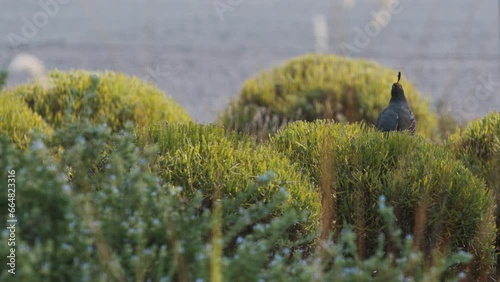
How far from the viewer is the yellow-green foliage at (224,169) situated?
10.9 ft

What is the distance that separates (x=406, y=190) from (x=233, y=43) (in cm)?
1055

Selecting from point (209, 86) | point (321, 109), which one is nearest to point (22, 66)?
point (321, 109)

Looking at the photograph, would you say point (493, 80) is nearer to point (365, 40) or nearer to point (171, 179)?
point (365, 40)

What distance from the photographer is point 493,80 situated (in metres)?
10.7

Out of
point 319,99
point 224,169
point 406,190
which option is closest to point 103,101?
point 319,99

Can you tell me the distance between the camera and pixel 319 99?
5883 mm

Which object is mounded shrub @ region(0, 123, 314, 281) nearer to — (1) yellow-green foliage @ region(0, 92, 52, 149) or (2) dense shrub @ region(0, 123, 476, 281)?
(2) dense shrub @ region(0, 123, 476, 281)

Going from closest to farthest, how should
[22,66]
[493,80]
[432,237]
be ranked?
[432,237] → [22,66] → [493,80]

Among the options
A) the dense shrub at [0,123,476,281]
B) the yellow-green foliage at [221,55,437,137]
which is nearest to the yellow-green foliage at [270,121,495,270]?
the dense shrub at [0,123,476,281]

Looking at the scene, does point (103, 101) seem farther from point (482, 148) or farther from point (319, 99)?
point (482, 148)

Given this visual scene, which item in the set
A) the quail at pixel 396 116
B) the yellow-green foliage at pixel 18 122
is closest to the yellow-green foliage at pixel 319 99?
the quail at pixel 396 116

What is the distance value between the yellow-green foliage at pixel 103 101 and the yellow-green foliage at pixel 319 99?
69cm

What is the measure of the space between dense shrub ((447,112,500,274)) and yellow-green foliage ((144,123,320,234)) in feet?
3.97

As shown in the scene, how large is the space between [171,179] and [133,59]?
8.97 m
